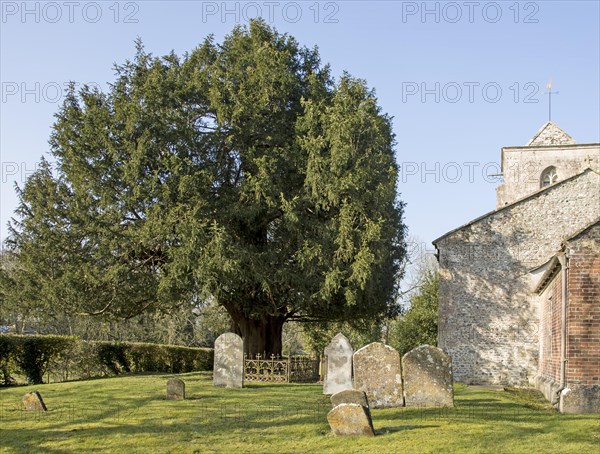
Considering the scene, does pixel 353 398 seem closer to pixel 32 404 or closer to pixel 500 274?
pixel 32 404

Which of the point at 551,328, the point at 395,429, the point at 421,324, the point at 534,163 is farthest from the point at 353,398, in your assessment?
the point at 534,163

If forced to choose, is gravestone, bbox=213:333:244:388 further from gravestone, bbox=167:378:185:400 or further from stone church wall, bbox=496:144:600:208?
stone church wall, bbox=496:144:600:208

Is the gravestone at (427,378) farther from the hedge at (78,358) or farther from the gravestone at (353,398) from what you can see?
the hedge at (78,358)

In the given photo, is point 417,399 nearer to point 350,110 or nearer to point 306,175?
point 306,175

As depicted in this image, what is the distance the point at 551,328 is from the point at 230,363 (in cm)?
924

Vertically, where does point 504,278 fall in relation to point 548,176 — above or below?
below

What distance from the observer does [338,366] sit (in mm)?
17609

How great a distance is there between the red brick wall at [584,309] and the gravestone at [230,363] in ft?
28.8

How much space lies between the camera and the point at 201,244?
70.3ft

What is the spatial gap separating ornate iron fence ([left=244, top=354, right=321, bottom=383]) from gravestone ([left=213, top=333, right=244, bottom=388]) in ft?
14.4

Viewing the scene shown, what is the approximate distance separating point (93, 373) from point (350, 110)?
1480 centimetres

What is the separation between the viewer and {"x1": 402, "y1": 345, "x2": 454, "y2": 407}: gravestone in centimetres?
1422

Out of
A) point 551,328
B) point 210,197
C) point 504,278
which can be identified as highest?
point 210,197

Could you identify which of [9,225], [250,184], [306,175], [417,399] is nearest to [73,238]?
[9,225]
